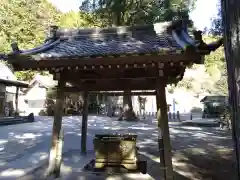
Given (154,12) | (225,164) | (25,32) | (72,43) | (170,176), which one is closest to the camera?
(170,176)

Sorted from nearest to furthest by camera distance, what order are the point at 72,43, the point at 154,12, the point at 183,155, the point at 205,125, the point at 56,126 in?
1. the point at 56,126
2. the point at 72,43
3. the point at 183,155
4. the point at 205,125
5. the point at 154,12

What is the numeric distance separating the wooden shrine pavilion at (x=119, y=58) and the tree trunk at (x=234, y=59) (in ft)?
8.10

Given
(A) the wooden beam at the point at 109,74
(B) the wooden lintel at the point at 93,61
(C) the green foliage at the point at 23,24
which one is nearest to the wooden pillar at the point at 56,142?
(A) the wooden beam at the point at 109,74

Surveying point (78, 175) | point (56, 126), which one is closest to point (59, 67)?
point (56, 126)

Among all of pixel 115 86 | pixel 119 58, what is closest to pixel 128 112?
pixel 115 86

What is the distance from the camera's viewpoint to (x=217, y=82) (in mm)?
38656

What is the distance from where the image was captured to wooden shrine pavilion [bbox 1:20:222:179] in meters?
5.30

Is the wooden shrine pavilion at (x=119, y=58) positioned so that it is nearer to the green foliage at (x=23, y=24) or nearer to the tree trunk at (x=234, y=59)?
the tree trunk at (x=234, y=59)

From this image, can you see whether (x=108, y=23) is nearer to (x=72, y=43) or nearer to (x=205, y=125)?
(x=205, y=125)

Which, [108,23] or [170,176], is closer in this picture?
[170,176]

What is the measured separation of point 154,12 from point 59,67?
1716 cm

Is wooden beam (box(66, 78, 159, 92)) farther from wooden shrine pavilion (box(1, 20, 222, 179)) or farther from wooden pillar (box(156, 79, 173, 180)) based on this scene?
wooden pillar (box(156, 79, 173, 180))

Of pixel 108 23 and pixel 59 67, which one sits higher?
pixel 108 23

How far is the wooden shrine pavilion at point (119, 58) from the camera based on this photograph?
530 centimetres
